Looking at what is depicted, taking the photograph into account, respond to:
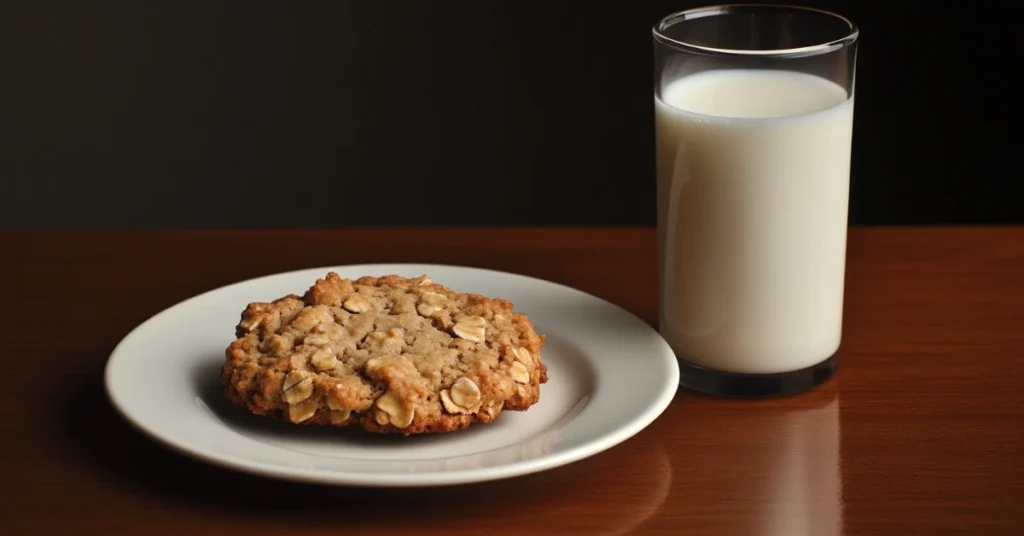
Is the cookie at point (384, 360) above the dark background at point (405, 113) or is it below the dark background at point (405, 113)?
above

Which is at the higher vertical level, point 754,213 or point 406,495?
point 754,213

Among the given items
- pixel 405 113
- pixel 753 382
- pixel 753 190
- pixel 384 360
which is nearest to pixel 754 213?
pixel 753 190

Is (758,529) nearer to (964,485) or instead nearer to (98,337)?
(964,485)

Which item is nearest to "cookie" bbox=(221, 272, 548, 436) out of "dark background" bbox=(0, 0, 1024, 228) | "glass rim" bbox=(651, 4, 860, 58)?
"glass rim" bbox=(651, 4, 860, 58)

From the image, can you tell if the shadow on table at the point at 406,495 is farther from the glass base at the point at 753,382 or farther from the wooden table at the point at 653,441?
the glass base at the point at 753,382

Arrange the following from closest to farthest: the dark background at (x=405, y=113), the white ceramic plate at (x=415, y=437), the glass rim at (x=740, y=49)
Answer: the white ceramic plate at (x=415, y=437), the glass rim at (x=740, y=49), the dark background at (x=405, y=113)

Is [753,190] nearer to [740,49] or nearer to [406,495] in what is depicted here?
[740,49]

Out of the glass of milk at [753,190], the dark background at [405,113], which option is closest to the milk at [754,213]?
the glass of milk at [753,190]
